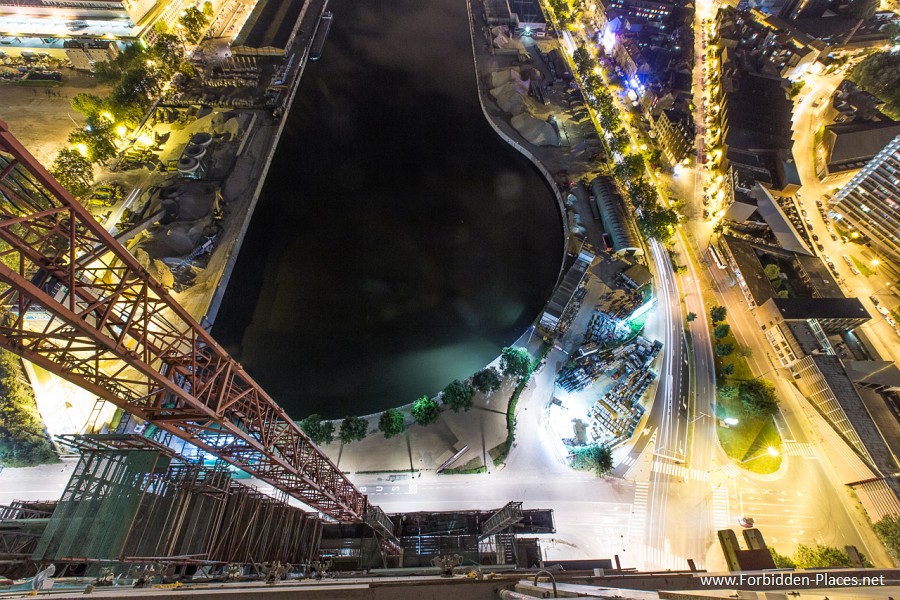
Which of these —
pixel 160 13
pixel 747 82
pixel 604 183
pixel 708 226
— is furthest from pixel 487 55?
pixel 160 13

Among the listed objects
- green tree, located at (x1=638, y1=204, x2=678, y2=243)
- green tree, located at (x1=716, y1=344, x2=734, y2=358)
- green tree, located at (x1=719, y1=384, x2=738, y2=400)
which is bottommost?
green tree, located at (x1=719, y1=384, x2=738, y2=400)

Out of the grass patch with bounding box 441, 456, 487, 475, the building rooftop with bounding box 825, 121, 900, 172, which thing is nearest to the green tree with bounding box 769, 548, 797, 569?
the grass patch with bounding box 441, 456, 487, 475

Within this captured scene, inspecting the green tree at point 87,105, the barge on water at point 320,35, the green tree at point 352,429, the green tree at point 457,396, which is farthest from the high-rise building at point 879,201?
the green tree at point 87,105

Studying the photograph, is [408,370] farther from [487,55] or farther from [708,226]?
[487,55]

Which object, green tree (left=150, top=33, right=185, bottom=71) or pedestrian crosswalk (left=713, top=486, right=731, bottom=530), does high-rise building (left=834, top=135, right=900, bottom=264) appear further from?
green tree (left=150, top=33, right=185, bottom=71)

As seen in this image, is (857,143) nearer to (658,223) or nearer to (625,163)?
(625,163)

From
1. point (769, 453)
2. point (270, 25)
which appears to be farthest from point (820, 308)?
point (270, 25)
